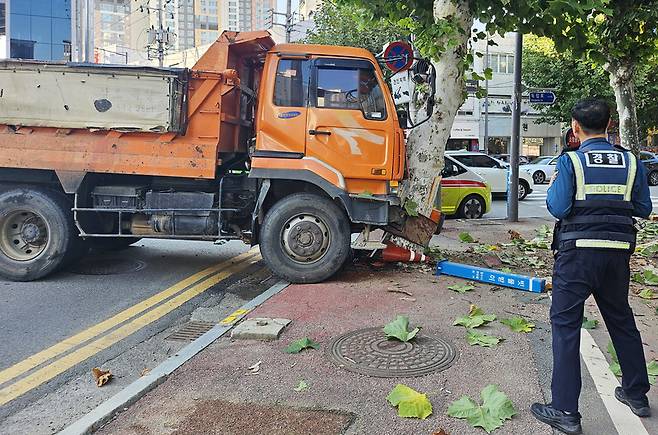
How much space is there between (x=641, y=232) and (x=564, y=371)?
8922 millimetres

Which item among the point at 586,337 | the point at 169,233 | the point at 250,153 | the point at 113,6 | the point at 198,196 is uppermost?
the point at 113,6

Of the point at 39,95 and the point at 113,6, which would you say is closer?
the point at 39,95

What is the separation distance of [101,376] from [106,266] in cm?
398

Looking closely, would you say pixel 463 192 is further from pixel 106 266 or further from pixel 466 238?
pixel 106 266

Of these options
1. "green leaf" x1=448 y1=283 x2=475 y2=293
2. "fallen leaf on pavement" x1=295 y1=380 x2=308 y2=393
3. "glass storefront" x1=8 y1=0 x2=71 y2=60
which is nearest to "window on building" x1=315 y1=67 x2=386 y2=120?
"green leaf" x1=448 y1=283 x2=475 y2=293

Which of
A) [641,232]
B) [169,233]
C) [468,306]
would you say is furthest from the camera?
[641,232]

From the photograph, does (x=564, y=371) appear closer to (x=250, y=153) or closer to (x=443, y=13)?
(x=250, y=153)

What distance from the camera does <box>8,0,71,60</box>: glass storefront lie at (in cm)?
2866

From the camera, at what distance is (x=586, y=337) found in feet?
16.5

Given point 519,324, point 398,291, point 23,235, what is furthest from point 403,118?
point 23,235

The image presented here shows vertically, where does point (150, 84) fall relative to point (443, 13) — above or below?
below

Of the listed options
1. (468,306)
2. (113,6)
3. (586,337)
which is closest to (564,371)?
(586,337)

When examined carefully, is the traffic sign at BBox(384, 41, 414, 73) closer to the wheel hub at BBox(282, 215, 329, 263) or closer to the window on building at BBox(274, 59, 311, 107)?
the window on building at BBox(274, 59, 311, 107)

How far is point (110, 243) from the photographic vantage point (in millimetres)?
8539
